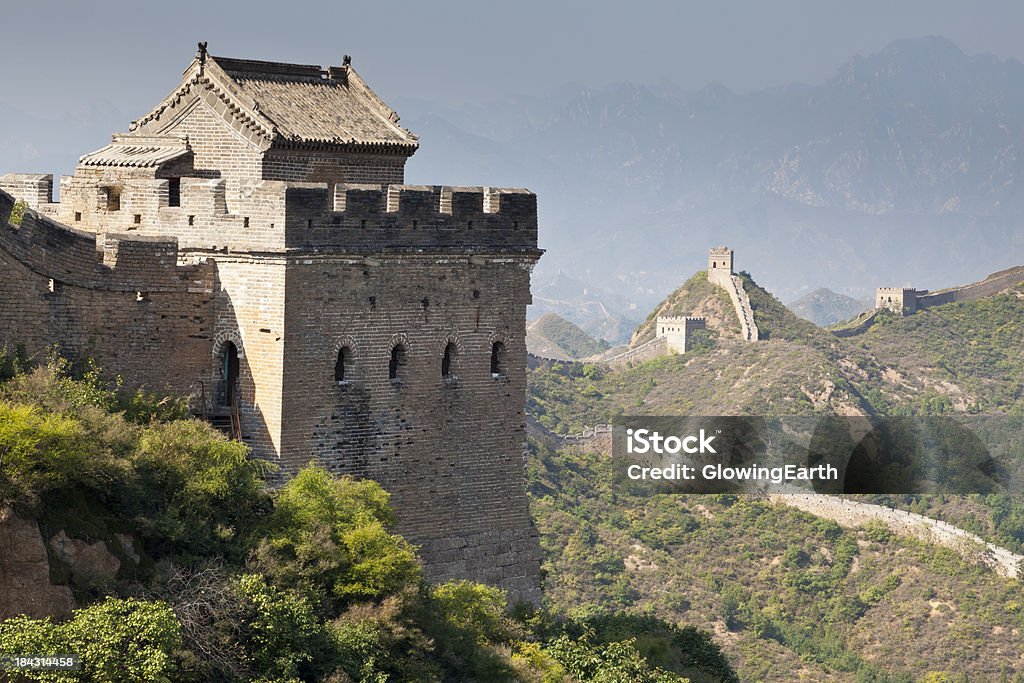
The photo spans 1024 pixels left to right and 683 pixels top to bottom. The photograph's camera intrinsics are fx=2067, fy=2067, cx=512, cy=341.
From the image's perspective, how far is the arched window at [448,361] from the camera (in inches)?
1161

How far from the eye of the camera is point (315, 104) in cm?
3048

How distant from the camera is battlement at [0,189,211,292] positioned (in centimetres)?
2564

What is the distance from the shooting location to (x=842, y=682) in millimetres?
76500

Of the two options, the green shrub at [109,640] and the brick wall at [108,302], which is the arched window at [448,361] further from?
the green shrub at [109,640]

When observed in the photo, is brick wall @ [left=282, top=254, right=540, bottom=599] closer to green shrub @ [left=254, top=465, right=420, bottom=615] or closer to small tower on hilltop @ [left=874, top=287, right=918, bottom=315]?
green shrub @ [left=254, top=465, right=420, bottom=615]

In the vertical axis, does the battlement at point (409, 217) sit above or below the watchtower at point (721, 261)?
below

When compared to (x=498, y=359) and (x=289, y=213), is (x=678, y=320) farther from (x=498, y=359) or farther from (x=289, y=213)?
(x=289, y=213)

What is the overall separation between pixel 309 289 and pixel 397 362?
206cm

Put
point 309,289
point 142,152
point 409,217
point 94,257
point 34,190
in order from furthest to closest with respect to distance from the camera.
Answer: point 34,190, point 142,152, point 409,217, point 309,289, point 94,257

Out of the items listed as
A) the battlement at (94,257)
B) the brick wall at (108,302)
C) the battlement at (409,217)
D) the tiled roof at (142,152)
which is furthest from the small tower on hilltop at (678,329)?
the battlement at (94,257)

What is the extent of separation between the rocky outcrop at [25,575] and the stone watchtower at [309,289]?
457 cm

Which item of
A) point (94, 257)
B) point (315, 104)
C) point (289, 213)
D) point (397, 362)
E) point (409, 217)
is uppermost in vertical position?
point (315, 104)

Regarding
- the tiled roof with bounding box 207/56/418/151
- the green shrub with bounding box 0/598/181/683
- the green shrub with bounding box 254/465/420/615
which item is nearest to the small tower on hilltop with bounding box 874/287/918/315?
the tiled roof with bounding box 207/56/418/151

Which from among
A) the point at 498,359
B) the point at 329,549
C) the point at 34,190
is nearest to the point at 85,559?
the point at 329,549
